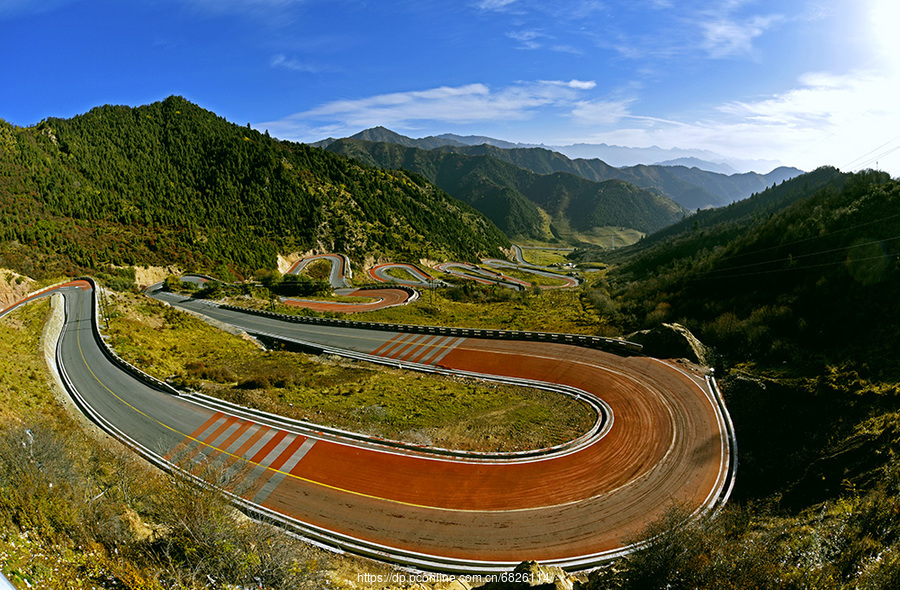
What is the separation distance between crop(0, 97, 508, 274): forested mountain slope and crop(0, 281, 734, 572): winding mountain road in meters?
46.9

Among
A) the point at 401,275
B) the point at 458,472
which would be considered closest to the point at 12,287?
the point at 458,472

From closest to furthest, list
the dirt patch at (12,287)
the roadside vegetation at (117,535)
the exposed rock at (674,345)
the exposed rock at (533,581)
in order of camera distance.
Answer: the roadside vegetation at (117,535) < the exposed rock at (533,581) < the exposed rock at (674,345) < the dirt patch at (12,287)

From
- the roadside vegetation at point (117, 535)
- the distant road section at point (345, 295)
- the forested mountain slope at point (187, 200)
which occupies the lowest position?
the roadside vegetation at point (117, 535)

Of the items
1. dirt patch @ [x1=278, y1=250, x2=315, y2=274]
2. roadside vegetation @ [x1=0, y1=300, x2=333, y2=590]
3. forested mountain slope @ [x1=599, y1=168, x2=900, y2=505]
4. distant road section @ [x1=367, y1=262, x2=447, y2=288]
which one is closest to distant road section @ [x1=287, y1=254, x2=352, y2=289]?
dirt patch @ [x1=278, y1=250, x2=315, y2=274]

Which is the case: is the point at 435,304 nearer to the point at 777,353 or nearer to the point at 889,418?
the point at 777,353

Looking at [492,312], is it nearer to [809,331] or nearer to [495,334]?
[495,334]

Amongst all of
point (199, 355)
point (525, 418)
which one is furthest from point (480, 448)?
point (199, 355)

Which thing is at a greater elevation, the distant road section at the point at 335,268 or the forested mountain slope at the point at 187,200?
the forested mountain slope at the point at 187,200

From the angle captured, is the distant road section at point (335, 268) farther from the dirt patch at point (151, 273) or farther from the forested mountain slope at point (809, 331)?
the forested mountain slope at point (809, 331)

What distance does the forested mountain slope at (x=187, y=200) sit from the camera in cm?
6009

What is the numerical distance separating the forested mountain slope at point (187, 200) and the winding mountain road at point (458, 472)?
154 ft

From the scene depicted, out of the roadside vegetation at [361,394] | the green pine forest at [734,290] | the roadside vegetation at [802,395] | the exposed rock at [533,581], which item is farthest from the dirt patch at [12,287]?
the roadside vegetation at [802,395]

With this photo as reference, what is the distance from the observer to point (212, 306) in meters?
53.2

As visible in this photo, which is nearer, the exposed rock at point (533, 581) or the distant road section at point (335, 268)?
the exposed rock at point (533, 581)
